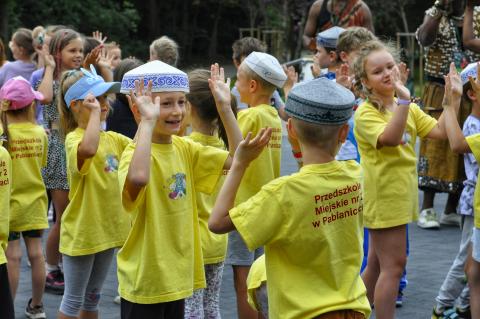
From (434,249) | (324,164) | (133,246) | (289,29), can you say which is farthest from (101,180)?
(289,29)

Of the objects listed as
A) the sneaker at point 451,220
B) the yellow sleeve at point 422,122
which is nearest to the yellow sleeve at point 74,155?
the yellow sleeve at point 422,122

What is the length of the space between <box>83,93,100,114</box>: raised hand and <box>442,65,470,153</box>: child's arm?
2.00 metres

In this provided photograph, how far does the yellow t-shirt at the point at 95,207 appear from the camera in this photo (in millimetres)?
5508

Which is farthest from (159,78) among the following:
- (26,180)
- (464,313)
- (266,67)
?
(464,313)

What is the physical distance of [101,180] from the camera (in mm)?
5566

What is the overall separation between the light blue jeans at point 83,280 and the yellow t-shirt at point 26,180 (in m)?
0.91

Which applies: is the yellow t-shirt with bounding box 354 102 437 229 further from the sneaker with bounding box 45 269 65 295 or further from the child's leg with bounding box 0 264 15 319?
the sneaker with bounding box 45 269 65 295

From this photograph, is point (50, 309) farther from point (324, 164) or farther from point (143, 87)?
point (324, 164)

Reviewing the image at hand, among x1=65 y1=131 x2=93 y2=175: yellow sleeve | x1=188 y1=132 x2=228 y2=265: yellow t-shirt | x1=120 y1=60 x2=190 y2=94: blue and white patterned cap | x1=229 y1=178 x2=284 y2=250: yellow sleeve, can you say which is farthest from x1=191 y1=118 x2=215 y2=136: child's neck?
x1=229 y1=178 x2=284 y2=250: yellow sleeve

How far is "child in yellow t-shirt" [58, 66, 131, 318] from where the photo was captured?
5.48 meters

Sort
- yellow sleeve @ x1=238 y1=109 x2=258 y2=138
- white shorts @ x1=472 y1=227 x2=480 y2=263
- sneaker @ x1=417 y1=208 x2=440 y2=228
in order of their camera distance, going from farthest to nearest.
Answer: sneaker @ x1=417 y1=208 x2=440 y2=228
yellow sleeve @ x1=238 y1=109 x2=258 y2=138
white shorts @ x1=472 y1=227 x2=480 y2=263

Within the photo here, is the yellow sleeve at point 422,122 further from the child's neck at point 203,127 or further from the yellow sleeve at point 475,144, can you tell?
the child's neck at point 203,127

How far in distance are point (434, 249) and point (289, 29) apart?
55.3 feet

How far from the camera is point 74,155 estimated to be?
5379mm
